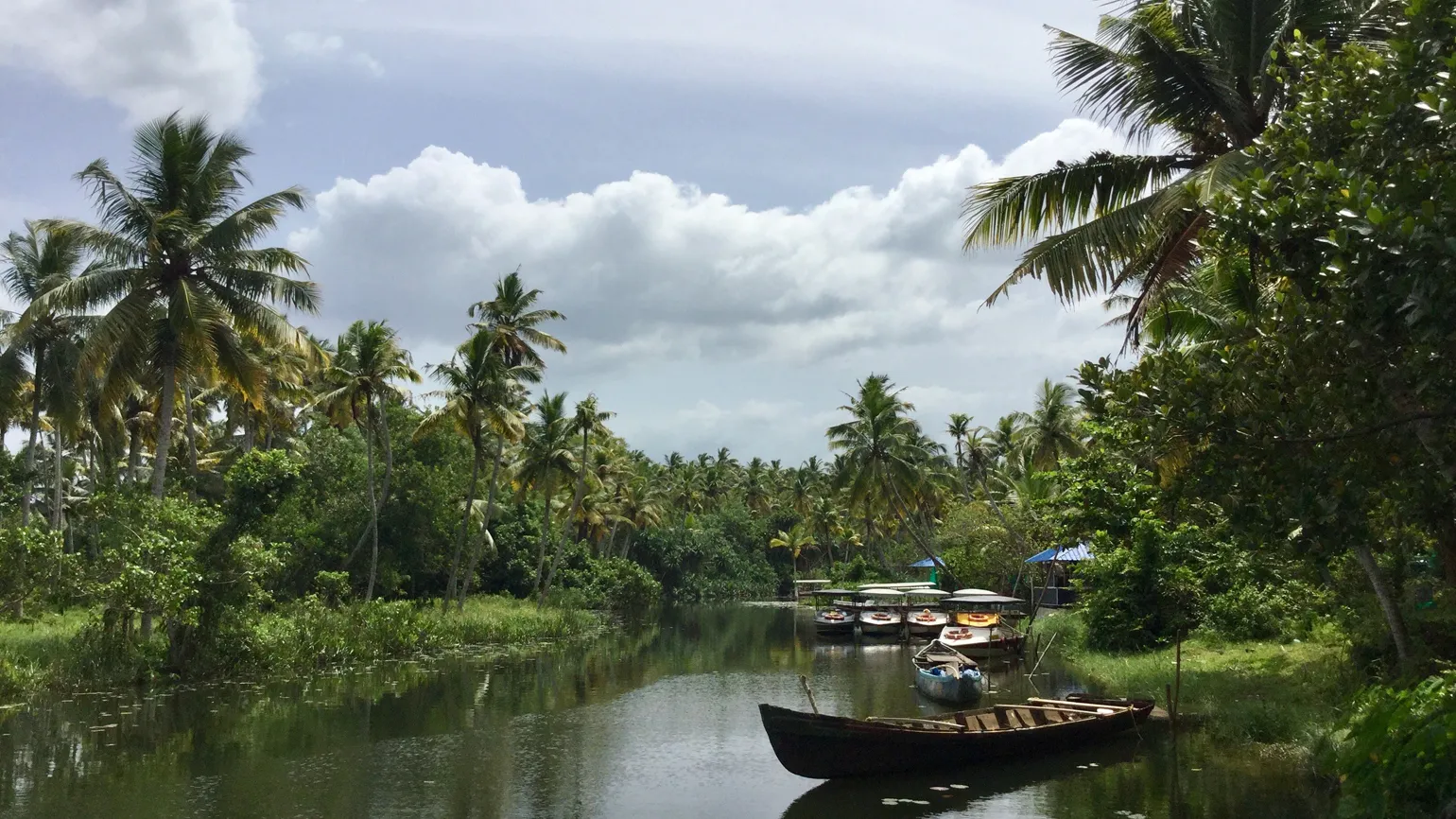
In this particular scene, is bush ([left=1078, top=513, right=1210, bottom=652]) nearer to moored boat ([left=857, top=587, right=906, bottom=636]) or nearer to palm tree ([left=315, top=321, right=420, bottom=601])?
moored boat ([left=857, top=587, right=906, bottom=636])

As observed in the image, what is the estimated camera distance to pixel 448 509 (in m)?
40.3

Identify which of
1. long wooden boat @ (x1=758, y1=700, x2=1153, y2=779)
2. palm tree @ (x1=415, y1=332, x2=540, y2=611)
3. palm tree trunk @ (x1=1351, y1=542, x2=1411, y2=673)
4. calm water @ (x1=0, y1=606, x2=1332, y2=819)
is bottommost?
→ calm water @ (x1=0, y1=606, x2=1332, y2=819)

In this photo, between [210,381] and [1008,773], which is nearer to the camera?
[1008,773]

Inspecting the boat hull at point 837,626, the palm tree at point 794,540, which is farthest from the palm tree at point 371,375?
the palm tree at point 794,540

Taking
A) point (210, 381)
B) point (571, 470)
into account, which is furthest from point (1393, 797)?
point (571, 470)

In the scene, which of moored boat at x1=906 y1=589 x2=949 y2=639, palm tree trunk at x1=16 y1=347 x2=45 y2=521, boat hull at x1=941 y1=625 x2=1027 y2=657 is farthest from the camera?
moored boat at x1=906 y1=589 x2=949 y2=639

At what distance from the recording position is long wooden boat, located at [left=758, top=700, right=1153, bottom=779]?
14.5 m

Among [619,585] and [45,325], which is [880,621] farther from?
[45,325]

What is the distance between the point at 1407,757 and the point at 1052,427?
35.8 metres

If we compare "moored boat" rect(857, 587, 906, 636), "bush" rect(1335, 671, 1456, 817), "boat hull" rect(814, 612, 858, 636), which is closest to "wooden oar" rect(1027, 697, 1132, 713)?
"bush" rect(1335, 671, 1456, 817)

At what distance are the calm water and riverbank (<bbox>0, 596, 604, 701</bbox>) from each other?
2.88 ft

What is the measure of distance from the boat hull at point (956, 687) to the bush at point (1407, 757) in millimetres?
12070

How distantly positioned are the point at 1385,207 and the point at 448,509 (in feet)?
120

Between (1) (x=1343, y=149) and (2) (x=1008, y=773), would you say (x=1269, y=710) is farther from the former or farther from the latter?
(1) (x=1343, y=149)
